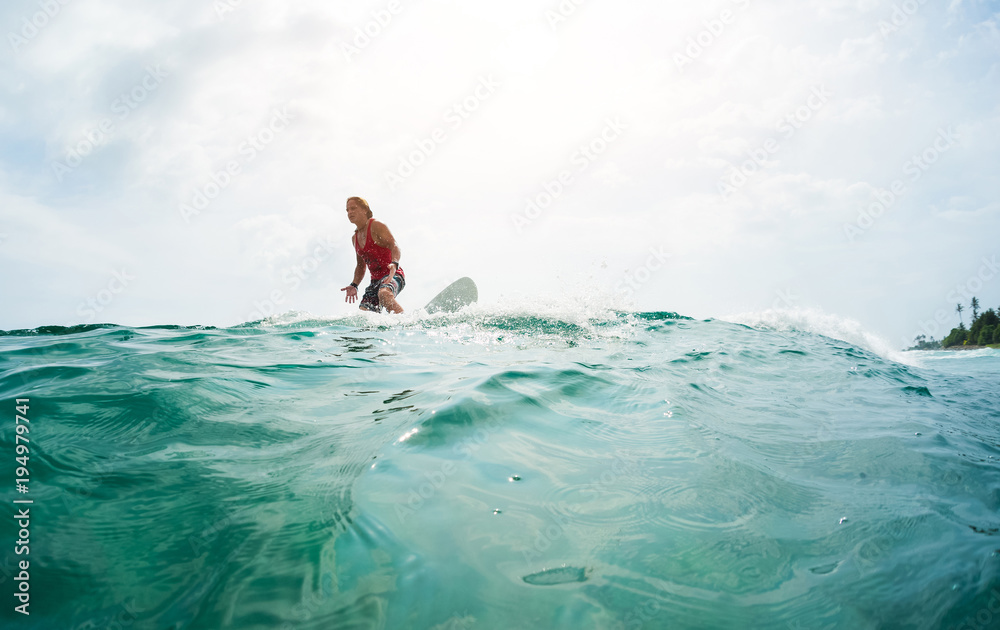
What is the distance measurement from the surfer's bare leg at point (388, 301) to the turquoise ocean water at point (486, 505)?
17.1 feet

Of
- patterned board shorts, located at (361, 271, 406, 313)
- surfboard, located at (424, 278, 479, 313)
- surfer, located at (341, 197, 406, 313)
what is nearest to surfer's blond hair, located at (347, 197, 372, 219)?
surfer, located at (341, 197, 406, 313)

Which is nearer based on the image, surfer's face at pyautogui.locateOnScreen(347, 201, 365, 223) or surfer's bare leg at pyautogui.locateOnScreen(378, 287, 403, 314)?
surfer's face at pyautogui.locateOnScreen(347, 201, 365, 223)

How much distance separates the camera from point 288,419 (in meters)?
2.98

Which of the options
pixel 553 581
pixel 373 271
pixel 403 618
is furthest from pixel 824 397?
pixel 373 271

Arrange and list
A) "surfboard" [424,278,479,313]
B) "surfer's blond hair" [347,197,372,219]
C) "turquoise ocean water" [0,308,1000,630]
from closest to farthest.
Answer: "turquoise ocean water" [0,308,1000,630] < "surfer's blond hair" [347,197,372,219] < "surfboard" [424,278,479,313]

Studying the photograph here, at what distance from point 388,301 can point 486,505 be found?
25.1 feet

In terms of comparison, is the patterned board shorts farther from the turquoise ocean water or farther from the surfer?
the turquoise ocean water

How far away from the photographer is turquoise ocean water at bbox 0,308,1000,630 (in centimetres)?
142

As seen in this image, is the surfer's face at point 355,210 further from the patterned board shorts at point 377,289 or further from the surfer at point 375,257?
the patterned board shorts at point 377,289

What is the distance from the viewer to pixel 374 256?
9.18 metres

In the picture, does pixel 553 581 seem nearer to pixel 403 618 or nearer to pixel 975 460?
pixel 403 618

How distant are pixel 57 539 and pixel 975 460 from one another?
4.57 meters

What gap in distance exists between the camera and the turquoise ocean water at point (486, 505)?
4.65ft

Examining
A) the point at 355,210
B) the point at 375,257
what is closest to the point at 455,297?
the point at 375,257
